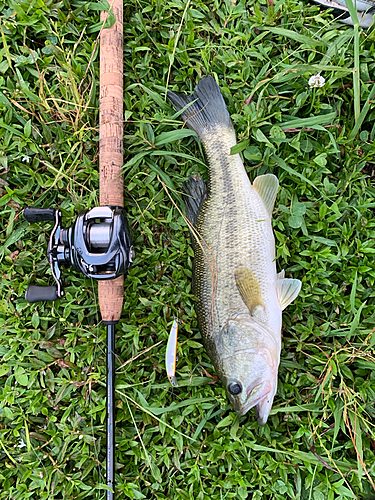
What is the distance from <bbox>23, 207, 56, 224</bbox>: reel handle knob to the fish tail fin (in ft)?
3.69

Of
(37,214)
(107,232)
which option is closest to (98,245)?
(107,232)

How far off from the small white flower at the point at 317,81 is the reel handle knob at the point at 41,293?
7.36ft

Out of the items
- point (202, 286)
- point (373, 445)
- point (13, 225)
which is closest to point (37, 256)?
point (13, 225)

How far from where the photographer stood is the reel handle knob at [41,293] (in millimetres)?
2281

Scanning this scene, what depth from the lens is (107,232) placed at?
2.00m

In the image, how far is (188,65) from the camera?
2516 mm

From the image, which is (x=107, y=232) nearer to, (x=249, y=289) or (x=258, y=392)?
(x=249, y=289)

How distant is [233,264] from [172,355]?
2.46ft

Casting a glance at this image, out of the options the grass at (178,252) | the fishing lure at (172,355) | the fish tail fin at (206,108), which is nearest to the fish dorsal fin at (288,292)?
the grass at (178,252)

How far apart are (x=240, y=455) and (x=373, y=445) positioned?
893 mm

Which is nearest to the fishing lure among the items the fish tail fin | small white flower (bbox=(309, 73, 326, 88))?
the fish tail fin

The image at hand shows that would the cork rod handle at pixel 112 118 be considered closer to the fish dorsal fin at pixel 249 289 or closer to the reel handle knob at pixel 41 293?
the reel handle knob at pixel 41 293

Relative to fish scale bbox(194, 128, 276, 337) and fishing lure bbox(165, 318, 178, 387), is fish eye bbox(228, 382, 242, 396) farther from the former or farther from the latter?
fishing lure bbox(165, 318, 178, 387)

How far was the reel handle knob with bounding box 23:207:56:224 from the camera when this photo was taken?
2182mm
